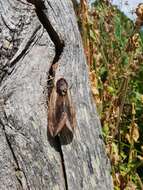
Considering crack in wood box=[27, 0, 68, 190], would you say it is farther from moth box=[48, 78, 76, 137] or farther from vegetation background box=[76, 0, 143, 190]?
vegetation background box=[76, 0, 143, 190]

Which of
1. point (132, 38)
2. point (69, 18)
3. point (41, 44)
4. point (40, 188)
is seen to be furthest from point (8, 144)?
point (132, 38)

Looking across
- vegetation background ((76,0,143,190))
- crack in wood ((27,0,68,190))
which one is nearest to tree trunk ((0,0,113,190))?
crack in wood ((27,0,68,190))

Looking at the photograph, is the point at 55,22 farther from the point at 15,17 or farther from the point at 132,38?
the point at 132,38

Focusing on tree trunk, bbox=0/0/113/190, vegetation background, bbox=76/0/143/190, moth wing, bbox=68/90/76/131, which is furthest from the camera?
vegetation background, bbox=76/0/143/190

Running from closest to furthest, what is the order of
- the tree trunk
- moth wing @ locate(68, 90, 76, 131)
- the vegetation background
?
1. the tree trunk
2. moth wing @ locate(68, 90, 76, 131)
3. the vegetation background

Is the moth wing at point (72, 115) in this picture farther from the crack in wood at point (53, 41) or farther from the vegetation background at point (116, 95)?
the vegetation background at point (116, 95)

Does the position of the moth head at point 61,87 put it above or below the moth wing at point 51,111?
above

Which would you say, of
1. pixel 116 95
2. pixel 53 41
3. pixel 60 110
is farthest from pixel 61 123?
pixel 116 95

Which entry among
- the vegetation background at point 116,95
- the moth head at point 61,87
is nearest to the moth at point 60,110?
the moth head at point 61,87
